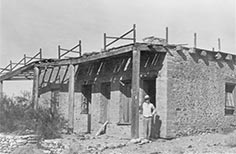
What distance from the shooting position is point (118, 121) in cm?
1599

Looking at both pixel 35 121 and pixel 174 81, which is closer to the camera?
pixel 174 81

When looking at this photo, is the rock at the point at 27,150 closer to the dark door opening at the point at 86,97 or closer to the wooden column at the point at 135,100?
the wooden column at the point at 135,100

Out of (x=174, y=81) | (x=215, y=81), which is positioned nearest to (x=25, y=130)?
(x=174, y=81)

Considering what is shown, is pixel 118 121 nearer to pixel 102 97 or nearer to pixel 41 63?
pixel 102 97

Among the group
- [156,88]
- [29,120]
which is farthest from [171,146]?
[29,120]

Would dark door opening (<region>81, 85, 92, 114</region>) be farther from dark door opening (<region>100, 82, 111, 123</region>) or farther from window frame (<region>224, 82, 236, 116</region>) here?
window frame (<region>224, 82, 236, 116</region>)

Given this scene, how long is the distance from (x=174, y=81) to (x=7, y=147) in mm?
6495

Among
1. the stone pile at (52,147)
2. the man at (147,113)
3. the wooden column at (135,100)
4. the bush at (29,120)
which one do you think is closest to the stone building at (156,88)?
the wooden column at (135,100)

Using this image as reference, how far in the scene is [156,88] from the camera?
14.4m

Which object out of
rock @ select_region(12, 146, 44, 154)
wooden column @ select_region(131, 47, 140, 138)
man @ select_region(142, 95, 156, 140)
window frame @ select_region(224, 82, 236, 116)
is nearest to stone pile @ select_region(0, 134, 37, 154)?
rock @ select_region(12, 146, 44, 154)

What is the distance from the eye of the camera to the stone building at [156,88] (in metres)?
14.0

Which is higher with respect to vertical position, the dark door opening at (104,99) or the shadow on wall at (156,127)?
the dark door opening at (104,99)

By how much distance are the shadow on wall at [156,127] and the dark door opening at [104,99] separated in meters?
3.40

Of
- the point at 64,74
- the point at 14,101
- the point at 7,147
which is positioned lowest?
the point at 7,147
